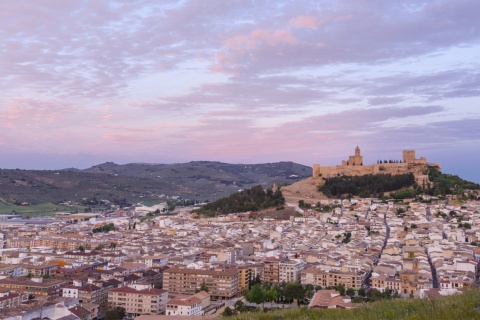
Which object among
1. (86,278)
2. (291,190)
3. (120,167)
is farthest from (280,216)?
(120,167)

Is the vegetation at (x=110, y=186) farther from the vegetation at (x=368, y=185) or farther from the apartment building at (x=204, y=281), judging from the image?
the apartment building at (x=204, y=281)

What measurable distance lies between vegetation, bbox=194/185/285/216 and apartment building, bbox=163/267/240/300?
19.6 metres

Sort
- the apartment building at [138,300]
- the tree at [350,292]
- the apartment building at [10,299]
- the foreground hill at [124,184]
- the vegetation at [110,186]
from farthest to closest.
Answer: the foreground hill at [124,184], the vegetation at [110,186], the tree at [350,292], the apartment building at [138,300], the apartment building at [10,299]

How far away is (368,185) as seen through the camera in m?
40.2

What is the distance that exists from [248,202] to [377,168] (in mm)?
10878

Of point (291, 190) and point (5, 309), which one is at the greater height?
point (291, 190)

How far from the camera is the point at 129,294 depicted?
16.2 m

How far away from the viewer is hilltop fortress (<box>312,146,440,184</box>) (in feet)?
139

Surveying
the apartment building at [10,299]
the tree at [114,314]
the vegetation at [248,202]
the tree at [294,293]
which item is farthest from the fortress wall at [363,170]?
the apartment building at [10,299]

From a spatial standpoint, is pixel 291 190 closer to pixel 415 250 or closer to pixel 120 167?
pixel 415 250

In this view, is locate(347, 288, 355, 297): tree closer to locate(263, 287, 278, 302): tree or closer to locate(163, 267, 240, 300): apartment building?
locate(263, 287, 278, 302): tree

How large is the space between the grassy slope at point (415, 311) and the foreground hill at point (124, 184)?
52.3 m

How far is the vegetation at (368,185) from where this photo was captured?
39625 mm

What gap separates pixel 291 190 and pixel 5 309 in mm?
29567
